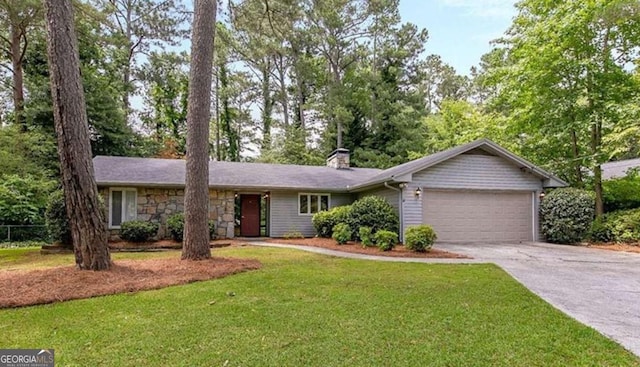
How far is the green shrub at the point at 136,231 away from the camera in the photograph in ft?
38.3

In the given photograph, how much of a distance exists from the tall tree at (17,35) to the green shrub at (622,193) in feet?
82.4

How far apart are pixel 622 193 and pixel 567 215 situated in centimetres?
340

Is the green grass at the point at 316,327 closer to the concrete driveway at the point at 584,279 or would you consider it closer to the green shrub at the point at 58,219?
the concrete driveway at the point at 584,279

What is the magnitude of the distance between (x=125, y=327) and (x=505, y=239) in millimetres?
12348

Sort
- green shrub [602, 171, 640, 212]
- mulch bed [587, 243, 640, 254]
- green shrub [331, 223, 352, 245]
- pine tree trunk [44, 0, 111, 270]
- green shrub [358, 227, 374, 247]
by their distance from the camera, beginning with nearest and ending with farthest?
pine tree trunk [44, 0, 111, 270]
mulch bed [587, 243, 640, 254]
green shrub [358, 227, 374, 247]
green shrub [331, 223, 352, 245]
green shrub [602, 171, 640, 212]

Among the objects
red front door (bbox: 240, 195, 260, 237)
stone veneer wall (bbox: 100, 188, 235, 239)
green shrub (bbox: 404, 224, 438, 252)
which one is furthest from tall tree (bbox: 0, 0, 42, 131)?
green shrub (bbox: 404, 224, 438, 252)

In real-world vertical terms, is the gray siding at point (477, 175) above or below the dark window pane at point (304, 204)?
above

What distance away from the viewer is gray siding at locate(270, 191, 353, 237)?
46.5 ft

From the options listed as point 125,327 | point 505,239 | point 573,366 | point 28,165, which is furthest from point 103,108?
point 573,366

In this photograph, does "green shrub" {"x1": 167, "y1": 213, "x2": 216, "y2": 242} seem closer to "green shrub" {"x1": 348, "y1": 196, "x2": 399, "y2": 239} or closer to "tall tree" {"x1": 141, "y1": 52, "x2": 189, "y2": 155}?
"green shrub" {"x1": 348, "y1": 196, "x2": 399, "y2": 239}

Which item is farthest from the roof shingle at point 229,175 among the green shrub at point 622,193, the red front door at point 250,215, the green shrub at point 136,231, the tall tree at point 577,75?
the green shrub at point 622,193

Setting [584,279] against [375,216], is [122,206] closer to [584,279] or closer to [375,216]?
[375,216]

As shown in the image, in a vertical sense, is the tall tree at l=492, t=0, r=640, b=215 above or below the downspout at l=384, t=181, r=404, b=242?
above

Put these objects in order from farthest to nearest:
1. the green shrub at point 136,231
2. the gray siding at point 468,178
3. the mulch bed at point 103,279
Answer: the green shrub at point 136,231
the gray siding at point 468,178
the mulch bed at point 103,279
